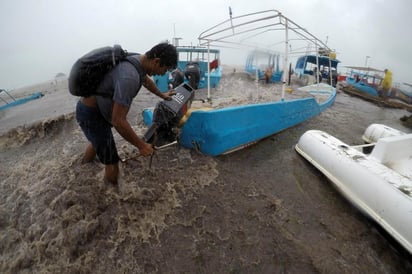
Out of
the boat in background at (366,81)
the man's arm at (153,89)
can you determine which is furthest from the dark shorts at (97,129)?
the boat in background at (366,81)

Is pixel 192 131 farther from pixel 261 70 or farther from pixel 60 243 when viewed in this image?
pixel 261 70

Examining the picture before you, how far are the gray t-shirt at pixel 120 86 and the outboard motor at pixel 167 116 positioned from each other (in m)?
0.68

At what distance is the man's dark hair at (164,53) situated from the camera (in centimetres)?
213

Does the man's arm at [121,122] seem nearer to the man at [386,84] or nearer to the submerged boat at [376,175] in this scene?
the submerged boat at [376,175]

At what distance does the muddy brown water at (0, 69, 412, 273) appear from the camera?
1964 millimetres

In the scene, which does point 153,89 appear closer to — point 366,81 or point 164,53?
point 164,53

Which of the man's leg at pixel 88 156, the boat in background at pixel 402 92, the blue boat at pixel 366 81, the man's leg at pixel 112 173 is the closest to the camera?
the man's leg at pixel 112 173

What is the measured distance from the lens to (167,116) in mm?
2889

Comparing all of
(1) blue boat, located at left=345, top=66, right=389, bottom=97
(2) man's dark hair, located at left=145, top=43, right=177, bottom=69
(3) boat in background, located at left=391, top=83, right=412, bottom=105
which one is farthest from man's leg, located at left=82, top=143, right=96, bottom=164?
(3) boat in background, located at left=391, top=83, right=412, bottom=105

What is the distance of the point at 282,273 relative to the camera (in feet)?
6.26

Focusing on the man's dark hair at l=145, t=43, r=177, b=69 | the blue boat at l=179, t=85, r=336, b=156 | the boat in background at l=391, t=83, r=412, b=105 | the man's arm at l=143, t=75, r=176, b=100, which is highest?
the man's dark hair at l=145, t=43, r=177, b=69

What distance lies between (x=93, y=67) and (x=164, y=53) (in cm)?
65

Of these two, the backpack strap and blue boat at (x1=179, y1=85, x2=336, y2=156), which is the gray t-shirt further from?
blue boat at (x1=179, y1=85, x2=336, y2=156)

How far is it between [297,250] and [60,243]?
218 centimetres
